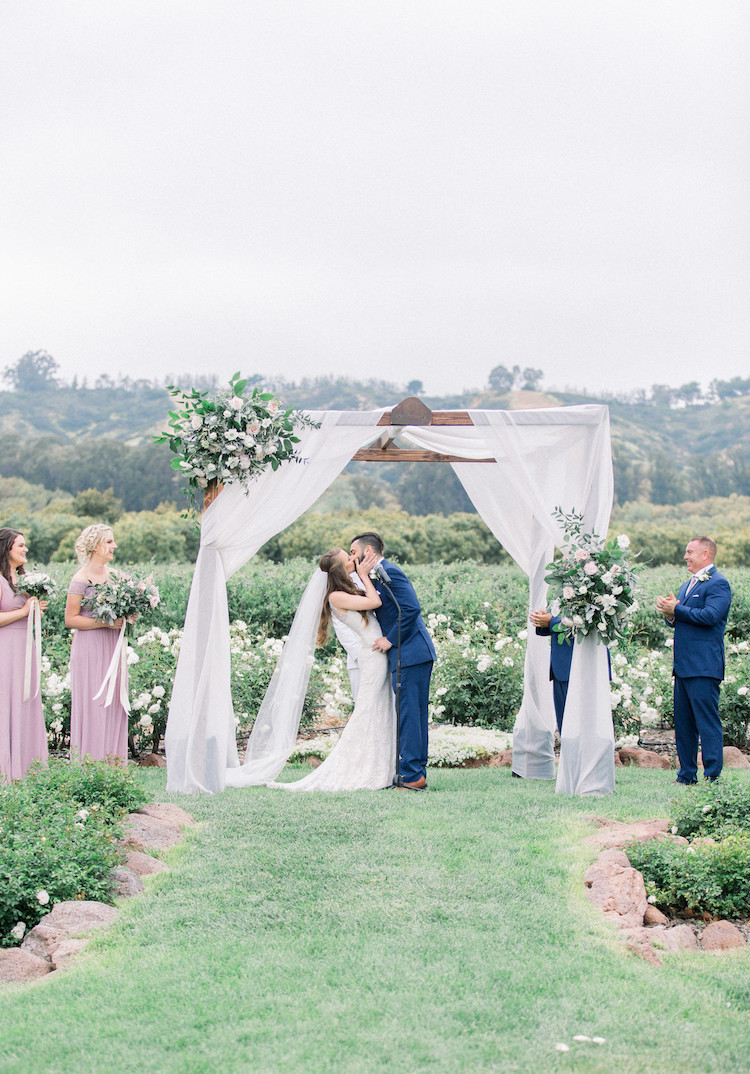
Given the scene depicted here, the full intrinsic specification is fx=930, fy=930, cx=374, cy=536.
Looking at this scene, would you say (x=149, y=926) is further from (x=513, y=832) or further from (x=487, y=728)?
(x=487, y=728)

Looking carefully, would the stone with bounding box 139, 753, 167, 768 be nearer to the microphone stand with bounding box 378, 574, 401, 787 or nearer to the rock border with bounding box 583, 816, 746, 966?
the microphone stand with bounding box 378, 574, 401, 787

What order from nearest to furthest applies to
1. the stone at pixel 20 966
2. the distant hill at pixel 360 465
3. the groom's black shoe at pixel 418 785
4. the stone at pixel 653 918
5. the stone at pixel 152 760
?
1. the stone at pixel 20 966
2. the stone at pixel 653 918
3. the groom's black shoe at pixel 418 785
4. the stone at pixel 152 760
5. the distant hill at pixel 360 465

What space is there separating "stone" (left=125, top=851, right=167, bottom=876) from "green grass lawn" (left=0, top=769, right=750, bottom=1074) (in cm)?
10

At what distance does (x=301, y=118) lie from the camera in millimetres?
32812

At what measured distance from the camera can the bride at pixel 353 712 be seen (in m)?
6.65

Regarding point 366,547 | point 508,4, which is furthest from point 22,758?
point 508,4

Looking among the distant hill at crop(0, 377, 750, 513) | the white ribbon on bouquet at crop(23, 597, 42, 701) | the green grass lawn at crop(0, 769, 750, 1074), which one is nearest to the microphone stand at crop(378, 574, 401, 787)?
the green grass lawn at crop(0, 769, 750, 1074)

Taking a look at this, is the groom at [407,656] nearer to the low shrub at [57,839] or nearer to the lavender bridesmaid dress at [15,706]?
the low shrub at [57,839]

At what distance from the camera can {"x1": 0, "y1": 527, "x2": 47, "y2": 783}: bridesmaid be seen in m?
6.31

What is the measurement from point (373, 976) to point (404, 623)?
3449 mm

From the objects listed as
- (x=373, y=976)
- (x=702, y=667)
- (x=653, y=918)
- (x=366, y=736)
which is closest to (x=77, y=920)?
(x=373, y=976)

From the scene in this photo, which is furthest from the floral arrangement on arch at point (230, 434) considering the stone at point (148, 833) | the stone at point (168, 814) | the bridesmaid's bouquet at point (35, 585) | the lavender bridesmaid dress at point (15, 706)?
the stone at point (148, 833)

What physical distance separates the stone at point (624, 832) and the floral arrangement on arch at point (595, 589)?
4.52 ft

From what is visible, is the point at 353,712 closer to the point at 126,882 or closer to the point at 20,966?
the point at 126,882
